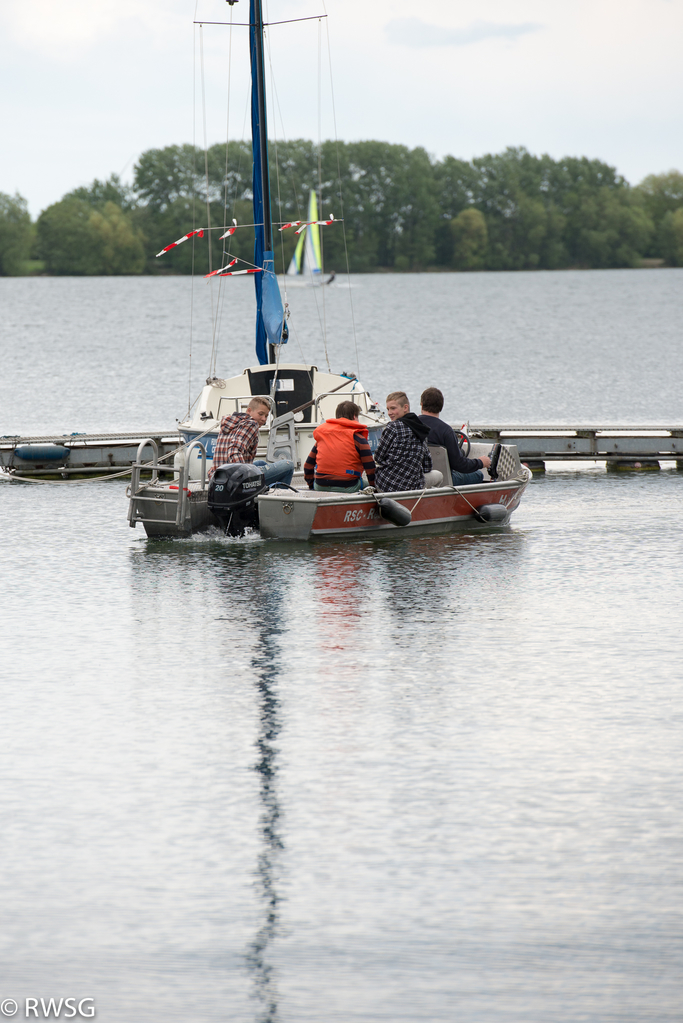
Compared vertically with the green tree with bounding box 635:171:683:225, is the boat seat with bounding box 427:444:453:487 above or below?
below

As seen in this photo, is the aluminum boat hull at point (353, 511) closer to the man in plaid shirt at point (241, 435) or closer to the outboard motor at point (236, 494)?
the outboard motor at point (236, 494)

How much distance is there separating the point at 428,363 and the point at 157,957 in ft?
159

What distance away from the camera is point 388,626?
10281 mm

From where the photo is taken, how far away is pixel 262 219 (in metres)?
18.9

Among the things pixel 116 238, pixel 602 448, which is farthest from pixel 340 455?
pixel 116 238

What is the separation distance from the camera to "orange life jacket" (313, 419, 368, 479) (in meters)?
13.7

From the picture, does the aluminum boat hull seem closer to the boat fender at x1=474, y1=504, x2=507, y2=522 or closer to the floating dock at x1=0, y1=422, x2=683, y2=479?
the boat fender at x1=474, y1=504, x2=507, y2=522

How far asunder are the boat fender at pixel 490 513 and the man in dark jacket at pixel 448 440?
31 centimetres

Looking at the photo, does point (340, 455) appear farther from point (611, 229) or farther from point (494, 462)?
point (611, 229)

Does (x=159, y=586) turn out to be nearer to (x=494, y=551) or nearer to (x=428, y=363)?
(x=494, y=551)

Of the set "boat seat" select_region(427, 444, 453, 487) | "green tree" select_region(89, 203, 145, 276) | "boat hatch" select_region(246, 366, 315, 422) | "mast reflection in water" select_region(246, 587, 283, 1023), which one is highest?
"green tree" select_region(89, 203, 145, 276)

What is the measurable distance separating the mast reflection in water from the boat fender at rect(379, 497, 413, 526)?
3310 millimetres

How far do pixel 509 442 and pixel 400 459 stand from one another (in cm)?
760

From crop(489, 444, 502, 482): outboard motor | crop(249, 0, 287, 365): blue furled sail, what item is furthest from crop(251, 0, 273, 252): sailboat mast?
crop(489, 444, 502, 482): outboard motor
